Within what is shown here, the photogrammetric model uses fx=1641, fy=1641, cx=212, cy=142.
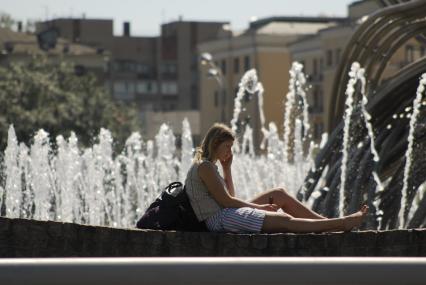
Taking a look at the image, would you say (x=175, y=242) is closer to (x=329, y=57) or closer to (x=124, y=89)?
(x=329, y=57)

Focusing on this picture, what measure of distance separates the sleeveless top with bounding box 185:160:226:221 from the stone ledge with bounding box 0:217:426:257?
1.26 metres

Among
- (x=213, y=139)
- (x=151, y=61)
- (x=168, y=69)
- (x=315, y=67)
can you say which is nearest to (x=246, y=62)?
(x=315, y=67)

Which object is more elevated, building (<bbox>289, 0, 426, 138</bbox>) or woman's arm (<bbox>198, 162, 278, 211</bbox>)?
building (<bbox>289, 0, 426, 138</bbox>)

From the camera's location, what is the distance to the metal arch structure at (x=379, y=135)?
15.4 metres

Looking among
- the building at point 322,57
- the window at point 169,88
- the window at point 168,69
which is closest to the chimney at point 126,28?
the window at point 168,69

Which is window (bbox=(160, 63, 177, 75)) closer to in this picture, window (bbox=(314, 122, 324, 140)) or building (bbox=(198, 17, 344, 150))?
building (bbox=(198, 17, 344, 150))

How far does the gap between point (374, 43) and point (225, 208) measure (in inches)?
317

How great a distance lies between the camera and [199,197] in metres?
8.96

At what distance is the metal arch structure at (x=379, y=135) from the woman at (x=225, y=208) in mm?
5886

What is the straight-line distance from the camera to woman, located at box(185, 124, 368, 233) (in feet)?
28.2

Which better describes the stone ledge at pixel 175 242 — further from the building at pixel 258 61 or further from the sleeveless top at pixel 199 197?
the building at pixel 258 61

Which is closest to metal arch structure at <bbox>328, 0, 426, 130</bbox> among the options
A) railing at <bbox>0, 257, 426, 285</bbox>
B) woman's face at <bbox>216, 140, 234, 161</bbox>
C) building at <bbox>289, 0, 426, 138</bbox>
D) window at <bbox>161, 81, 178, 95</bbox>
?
woman's face at <bbox>216, 140, 234, 161</bbox>

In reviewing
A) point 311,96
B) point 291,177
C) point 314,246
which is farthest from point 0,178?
point 311,96

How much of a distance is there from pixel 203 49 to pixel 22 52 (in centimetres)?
1163
